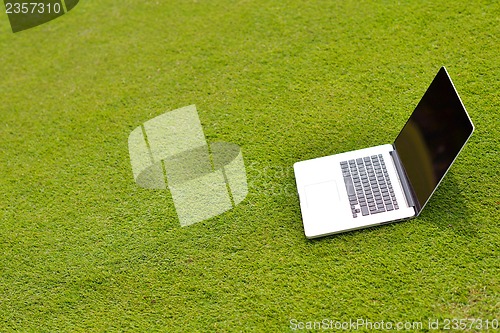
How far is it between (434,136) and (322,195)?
1.75 ft

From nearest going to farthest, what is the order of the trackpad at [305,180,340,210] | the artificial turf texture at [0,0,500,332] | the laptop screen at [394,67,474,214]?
the laptop screen at [394,67,474,214] → the artificial turf texture at [0,0,500,332] → the trackpad at [305,180,340,210]

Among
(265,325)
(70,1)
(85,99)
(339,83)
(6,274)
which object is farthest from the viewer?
(70,1)

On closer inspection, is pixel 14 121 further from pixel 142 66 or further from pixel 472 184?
pixel 472 184

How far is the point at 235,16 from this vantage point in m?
3.11

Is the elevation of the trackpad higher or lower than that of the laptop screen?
Result: lower

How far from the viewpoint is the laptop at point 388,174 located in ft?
5.82

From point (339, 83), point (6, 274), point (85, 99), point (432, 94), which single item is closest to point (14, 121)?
point (85, 99)

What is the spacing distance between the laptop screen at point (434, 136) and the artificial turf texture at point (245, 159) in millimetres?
227

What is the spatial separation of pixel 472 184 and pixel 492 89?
59 centimetres

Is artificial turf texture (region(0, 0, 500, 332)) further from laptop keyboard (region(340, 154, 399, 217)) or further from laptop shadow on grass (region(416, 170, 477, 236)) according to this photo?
laptop keyboard (region(340, 154, 399, 217))

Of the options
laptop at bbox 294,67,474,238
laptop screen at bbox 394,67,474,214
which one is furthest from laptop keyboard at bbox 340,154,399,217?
laptop screen at bbox 394,67,474,214

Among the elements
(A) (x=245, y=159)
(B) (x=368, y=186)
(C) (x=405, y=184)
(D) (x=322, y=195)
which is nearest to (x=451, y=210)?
(C) (x=405, y=184)

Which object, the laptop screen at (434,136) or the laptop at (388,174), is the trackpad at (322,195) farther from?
the laptop screen at (434,136)

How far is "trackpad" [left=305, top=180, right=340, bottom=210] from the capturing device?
2.06 metres
